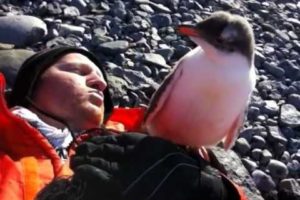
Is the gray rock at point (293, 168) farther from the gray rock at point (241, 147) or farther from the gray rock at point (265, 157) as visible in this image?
the gray rock at point (241, 147)

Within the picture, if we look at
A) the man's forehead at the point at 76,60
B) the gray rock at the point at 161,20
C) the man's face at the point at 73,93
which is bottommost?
the gray rock at the point at 161,20

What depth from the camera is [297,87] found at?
5.69 meters

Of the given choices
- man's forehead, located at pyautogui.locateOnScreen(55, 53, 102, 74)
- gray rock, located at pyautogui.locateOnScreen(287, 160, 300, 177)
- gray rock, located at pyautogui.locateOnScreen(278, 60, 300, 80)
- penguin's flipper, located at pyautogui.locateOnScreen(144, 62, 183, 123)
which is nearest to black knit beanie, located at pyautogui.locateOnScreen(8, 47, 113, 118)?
man's forehead, located at pyautogui.locateOnScreen(55, 53, 102, 74)

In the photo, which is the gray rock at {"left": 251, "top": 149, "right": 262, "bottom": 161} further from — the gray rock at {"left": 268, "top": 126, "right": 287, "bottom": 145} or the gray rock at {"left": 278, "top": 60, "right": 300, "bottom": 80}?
the gray rock at {"left": 278, "top": 60, "right": 300, "bottom": 80}

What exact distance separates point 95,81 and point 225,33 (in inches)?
22.3

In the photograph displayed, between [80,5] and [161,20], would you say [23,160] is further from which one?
[161,20]

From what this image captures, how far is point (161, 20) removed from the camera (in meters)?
5.99

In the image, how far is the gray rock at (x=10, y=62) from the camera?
178 inches

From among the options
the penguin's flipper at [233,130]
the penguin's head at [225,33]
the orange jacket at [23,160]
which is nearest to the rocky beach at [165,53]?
the penguin's flipper at [233,130]

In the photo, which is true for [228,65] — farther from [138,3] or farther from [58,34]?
[138,3]

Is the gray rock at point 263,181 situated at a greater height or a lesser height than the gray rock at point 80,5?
lesser

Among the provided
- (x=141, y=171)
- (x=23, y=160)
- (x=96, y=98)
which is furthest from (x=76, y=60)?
(x=141, y=171)

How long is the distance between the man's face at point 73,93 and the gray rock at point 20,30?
1.43 metres

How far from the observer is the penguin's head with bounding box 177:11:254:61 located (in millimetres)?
3604
